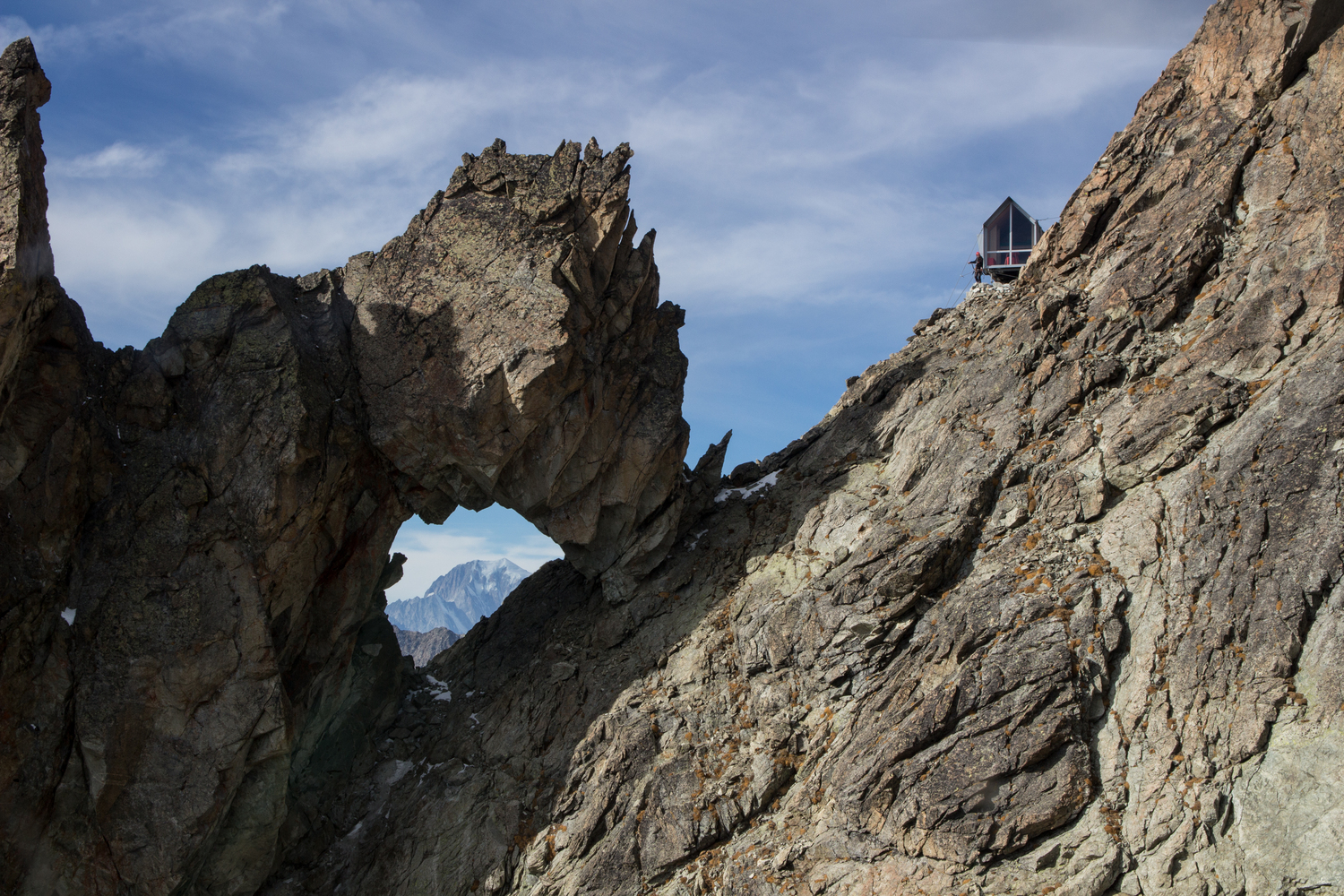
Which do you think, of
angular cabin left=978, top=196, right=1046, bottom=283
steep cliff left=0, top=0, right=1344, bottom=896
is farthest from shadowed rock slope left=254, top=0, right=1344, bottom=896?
angular cabin left=978, top=196, right=1046, bottom=283

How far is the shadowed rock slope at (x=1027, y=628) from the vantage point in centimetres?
1358

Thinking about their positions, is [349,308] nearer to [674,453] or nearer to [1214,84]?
[674,453]

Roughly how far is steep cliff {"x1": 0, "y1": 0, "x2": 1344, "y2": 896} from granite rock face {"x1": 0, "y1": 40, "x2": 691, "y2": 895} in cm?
8

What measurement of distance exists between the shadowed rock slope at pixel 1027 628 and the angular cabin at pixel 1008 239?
23.6 feet

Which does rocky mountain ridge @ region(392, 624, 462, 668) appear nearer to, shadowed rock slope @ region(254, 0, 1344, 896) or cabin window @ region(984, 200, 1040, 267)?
shadowed rock slope @ region(254, 0, 1344, 896)

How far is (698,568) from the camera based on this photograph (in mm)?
21281

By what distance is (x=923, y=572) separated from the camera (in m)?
16.9

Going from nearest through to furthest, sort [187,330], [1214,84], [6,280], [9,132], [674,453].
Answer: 1. [6,280]
2. [9,132]
3. [187,330]
4. [1214,84]
5. [674,453]

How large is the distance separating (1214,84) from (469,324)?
58.0 ft

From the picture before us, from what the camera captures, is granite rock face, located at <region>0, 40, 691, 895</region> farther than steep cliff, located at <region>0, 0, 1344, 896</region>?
Yes

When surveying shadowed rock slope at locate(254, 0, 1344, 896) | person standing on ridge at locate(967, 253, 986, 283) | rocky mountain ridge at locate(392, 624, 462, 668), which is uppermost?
person standing on ridge at locate(967, 253, 986, 283)

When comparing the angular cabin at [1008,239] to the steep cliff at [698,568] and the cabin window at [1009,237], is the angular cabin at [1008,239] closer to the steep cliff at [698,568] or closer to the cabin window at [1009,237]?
the cabin window at [1009,237]

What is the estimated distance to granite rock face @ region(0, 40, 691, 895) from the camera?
52.4 ft

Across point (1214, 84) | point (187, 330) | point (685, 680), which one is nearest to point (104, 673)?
point (187, 330)
